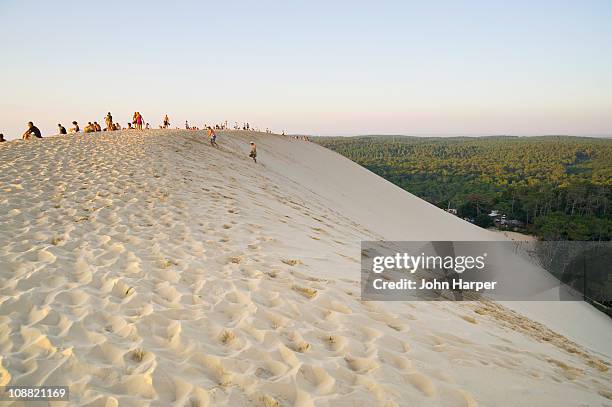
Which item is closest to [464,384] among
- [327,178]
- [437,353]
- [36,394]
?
[437,353]

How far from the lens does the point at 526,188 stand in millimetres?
57469

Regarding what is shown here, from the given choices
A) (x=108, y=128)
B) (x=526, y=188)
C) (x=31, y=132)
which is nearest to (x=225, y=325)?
(x=31, y=132)

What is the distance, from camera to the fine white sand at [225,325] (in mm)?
2592

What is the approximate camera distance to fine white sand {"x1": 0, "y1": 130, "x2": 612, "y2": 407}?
259 centimetres

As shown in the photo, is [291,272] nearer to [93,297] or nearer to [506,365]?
[93,297]

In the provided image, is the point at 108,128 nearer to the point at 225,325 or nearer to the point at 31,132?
the point at 31,132

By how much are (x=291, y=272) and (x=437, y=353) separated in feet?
6.75

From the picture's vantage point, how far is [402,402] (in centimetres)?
Result: 254

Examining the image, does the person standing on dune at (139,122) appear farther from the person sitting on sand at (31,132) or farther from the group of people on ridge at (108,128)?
the person sitting on sand at (31,132)

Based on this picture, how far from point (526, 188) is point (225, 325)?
213ft

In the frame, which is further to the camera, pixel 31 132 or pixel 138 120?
pixel 138 120

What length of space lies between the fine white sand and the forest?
42543 millimetres

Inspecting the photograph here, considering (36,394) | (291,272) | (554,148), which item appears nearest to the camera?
(36,394)

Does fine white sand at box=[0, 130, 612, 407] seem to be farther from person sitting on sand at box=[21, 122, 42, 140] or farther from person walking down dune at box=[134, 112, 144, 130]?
person walking down dune at box=[134, 112, 144, 130]
